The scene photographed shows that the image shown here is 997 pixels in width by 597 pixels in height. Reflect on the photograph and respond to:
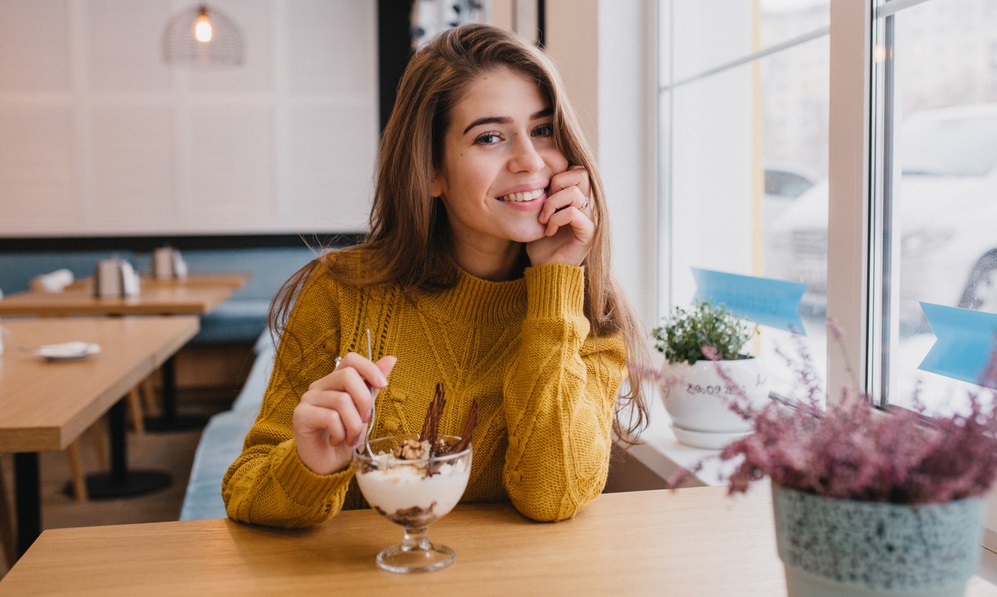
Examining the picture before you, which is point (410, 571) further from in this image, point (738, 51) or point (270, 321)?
point (738, 51)

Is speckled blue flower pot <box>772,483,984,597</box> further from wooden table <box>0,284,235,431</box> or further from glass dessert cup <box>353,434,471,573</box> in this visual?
wooden table <box>0,284,235,431</box>

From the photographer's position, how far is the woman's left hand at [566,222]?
138 centimetres

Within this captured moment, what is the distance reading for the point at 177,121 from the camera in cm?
619

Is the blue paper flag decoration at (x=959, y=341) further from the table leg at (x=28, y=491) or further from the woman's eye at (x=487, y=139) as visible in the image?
the table leg at (x=28, y=491)

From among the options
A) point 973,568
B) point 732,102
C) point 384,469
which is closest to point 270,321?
point 384,469

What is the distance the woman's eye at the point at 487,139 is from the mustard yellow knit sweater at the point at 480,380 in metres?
0.21

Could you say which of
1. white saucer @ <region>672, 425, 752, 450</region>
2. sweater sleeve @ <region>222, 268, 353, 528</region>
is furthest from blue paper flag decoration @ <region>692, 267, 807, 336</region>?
sweater sleeve @ <region>222, 268, 353, 528</region>

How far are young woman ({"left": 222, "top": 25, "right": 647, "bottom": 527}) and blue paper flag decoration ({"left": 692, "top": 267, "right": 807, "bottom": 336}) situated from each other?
1.37ft

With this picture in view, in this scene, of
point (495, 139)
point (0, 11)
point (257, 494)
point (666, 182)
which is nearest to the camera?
point (257, 494)

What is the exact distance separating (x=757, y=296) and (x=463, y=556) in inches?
45.9

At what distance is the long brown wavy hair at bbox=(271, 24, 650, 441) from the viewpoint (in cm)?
145

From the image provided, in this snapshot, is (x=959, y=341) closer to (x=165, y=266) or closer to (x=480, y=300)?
(x=480, y=300)

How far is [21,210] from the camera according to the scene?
20.0ft

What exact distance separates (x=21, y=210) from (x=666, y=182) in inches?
203
